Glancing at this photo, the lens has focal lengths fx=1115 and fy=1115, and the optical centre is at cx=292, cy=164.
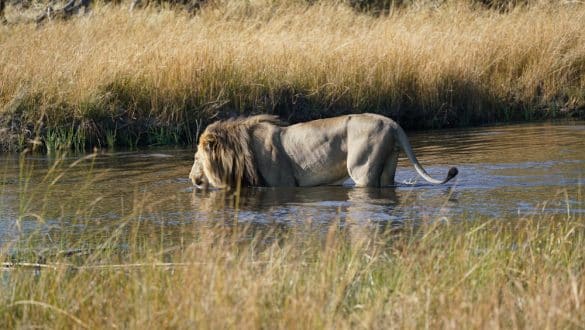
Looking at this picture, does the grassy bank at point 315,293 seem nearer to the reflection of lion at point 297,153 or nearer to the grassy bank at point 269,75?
the reflection of lion at point 297,153

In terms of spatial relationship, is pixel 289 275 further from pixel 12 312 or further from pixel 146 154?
pixel 146 154

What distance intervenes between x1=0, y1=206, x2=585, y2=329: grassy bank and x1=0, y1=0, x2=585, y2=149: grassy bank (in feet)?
26.1

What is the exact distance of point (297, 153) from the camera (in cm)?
1016

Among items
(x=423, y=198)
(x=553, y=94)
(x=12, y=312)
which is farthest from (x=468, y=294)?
(x=553, y=94)

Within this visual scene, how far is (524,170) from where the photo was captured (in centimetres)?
1077

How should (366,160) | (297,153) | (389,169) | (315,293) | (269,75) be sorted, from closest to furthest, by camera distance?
1. (315,293)
2. (366,160)
3. (389,169)
4. (297,153)
5. (269,75)

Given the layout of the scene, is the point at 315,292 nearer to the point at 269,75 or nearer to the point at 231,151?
the point at 231,151

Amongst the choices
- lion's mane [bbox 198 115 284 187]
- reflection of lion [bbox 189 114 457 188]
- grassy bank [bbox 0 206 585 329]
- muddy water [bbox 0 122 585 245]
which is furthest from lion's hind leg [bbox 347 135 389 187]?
grassy bank [bbox 0 206 585 329]

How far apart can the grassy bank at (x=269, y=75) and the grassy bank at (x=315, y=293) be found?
7.95 metres

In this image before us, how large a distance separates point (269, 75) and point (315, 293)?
33.3ft

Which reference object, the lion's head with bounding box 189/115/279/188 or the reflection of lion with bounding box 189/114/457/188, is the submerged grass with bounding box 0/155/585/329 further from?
the lion's head with bounding box 189/115/279/188

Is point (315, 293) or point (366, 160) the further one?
point (366, 160)

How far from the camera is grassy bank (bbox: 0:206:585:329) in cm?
483

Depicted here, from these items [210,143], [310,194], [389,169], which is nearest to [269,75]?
[210,143]
